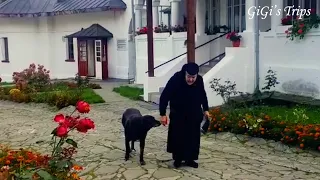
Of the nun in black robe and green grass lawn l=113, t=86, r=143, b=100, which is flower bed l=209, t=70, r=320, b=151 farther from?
green grass lawn l=113, t=86, r=143, b=100

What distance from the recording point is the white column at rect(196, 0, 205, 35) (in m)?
14.8

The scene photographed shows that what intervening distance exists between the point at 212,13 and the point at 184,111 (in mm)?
9682

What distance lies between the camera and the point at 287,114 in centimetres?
910

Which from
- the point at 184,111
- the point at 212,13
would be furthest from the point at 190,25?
the point at 212,13

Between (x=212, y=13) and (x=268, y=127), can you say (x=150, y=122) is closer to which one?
(x=268, y=127)

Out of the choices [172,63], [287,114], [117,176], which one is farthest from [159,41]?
[117,176]

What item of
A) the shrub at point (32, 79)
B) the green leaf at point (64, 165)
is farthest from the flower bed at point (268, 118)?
the shrub at point (32, 79)

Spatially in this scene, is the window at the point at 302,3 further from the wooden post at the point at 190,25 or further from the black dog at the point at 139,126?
the black dog at the point at 139,126

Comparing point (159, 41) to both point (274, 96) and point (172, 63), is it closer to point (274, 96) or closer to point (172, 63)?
point (172, 63)

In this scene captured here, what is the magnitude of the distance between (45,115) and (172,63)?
4.53m

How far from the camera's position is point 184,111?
623 centimetres

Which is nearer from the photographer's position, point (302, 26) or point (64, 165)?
point (64, 165)

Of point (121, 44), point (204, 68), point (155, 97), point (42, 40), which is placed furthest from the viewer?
point (42, 40)

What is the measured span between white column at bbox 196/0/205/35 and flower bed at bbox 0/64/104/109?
13.3ft
